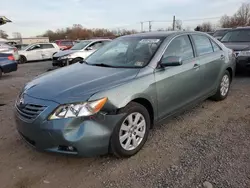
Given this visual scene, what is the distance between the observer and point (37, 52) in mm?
17531

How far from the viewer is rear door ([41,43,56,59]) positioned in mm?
17719

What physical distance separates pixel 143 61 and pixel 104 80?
0.74m

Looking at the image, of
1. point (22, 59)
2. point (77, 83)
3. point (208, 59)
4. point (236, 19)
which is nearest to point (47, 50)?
point (22, 59)

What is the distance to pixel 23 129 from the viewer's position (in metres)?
2.88

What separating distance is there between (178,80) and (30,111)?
212cm

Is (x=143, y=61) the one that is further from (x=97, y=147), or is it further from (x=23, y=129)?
(x=23, y=129)

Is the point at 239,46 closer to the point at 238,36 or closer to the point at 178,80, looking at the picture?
the point at 238,36

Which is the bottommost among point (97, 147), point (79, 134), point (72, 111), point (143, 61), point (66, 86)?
point (97, 147)

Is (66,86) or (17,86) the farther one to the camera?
(17,86)

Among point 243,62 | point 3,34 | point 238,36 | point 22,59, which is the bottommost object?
point 22,59

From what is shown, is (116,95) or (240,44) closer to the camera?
(116,95)

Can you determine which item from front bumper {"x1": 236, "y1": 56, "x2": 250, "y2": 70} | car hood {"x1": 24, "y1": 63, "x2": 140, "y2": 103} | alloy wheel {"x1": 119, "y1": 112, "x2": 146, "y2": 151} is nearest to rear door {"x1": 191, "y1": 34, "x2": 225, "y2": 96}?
car hood {"x1": 24, "y1": 63, "x2": 140, "y2": 103}

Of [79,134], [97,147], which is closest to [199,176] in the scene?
[97,147]

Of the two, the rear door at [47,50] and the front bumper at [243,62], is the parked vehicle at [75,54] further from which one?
the rear door at [47,50]
